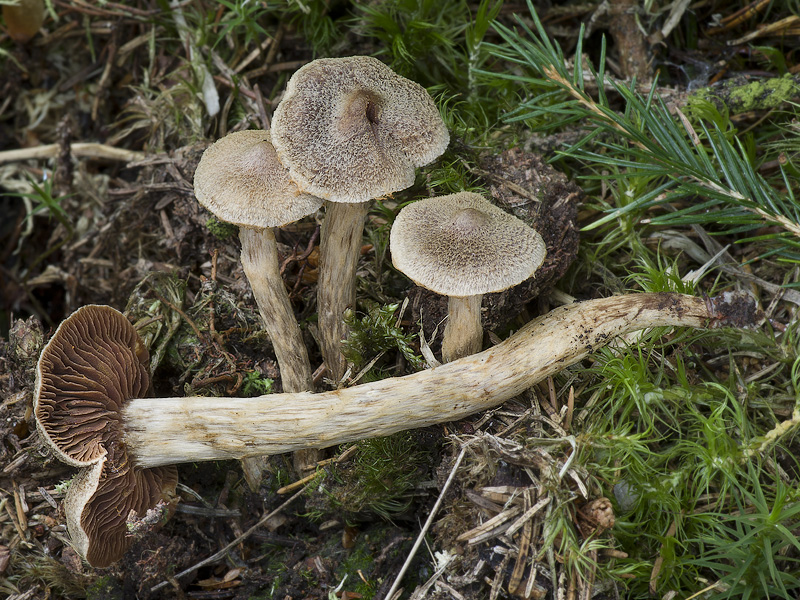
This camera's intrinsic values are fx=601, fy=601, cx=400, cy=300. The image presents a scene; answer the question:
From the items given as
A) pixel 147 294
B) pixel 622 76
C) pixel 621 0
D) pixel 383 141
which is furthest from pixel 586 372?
pixel 147 294

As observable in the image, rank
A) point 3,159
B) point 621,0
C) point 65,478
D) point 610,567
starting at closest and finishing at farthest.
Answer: point 610,567, point 65,478, point 621,0, point 3,159

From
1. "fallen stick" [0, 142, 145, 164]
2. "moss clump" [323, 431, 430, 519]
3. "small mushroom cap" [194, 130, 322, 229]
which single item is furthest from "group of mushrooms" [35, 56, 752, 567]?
"fallen stick" [0, 142, 145, 164]

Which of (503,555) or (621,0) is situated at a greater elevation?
(621,0)

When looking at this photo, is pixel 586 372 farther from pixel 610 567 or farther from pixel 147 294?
pixel 147 294

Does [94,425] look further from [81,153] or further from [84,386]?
[81,153]

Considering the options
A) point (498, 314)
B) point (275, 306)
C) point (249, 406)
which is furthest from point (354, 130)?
point (249, 406)

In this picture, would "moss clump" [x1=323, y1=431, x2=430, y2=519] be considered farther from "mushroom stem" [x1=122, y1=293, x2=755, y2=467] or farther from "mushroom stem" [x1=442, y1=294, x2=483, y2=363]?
"mushroom stem" [x1=442, y1=294, x2=483, y2=363]

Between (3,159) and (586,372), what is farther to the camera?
(3,159)
